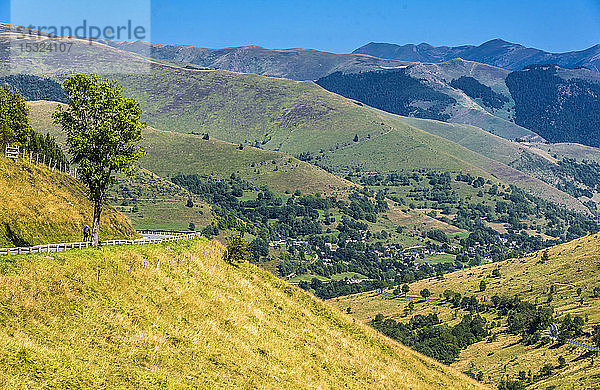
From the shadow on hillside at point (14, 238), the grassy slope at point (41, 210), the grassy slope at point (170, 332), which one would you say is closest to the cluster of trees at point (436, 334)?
the grassy slope at point (170, 332)

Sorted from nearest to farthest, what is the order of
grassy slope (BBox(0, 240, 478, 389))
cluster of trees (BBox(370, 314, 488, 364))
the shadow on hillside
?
grassy slope (BBox(0, 240, 478, 389)) → the shadow on hillside → cluster of trees (BBox(370, 314, 488, 364))

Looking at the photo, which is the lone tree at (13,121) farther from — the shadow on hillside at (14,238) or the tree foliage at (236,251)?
the tree foliage at (236,251)

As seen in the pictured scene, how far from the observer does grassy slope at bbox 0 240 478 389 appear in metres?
26.8

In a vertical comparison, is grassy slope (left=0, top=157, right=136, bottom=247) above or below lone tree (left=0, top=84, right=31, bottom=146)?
below

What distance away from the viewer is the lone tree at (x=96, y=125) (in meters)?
46.6

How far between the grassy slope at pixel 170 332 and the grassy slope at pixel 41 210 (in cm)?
1188

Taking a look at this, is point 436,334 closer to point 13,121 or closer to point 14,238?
point 13,121

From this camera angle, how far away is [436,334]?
511ft

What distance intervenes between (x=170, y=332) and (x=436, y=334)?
132 meters

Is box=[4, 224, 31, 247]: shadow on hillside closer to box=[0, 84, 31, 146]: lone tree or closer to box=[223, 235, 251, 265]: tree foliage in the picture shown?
box=[223, 235, 251, 265]: tree foliage

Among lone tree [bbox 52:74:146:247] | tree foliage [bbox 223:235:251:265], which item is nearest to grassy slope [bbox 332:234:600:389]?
tree foliage [bbox 223:235:251:265]

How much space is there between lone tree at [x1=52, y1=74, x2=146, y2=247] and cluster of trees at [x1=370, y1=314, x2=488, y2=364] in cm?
10640

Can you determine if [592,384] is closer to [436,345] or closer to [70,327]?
[436,345]

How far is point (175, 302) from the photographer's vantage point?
39.2 meters
